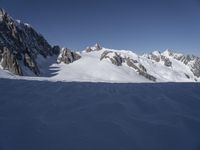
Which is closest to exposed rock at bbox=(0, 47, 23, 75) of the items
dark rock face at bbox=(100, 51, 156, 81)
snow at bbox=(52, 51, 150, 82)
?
snow at bbox=(52, 51, 150, 82)

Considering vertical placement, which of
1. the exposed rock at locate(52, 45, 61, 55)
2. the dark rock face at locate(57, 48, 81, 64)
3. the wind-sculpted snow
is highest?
the exposed rock at locate(52, 45, 61, 55)

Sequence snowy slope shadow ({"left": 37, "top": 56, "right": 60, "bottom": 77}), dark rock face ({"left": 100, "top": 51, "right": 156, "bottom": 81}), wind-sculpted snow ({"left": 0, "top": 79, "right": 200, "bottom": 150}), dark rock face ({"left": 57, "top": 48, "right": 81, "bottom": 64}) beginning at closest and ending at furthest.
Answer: wind-sculpted snow ({"left": 0, "top": 79, "right": 200, "bottom": 150})
snowy slope shadow ({"left": 37, "top": 56, "right": 60, "bottom": 77})
dark rock face ({"left": 57, "top": 48, "right": 81, "bottom": 64})
dark rock face ({"left": 100, "top": 51, "right": 156, "bottom": 81})

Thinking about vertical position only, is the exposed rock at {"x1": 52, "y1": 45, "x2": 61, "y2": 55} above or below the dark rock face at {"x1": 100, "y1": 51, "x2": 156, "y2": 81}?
above

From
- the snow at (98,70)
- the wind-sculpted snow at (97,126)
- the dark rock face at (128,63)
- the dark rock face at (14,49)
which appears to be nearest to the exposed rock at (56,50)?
the snow at (98,70)

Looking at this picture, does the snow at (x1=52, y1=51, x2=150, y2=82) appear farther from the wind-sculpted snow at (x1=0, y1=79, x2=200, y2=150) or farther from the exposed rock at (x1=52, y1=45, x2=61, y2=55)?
the wind-sculpted snow at (x1=0, y1=79, x2=200, y2=150)

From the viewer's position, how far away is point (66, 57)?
16862 centimetres

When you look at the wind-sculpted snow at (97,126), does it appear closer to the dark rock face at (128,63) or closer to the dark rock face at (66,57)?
the dark rock face at (66,57)

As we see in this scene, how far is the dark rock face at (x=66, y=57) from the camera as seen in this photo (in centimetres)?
16612

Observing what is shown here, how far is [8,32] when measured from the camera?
121688 mm

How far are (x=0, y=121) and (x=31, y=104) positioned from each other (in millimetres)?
3123

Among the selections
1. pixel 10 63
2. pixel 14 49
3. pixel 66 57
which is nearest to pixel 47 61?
pixel 66 57

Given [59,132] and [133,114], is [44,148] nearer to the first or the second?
[59,132]

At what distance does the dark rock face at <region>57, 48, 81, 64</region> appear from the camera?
166125 mm

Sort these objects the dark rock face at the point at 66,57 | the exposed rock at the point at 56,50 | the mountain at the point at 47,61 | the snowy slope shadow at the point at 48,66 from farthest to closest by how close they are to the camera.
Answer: the exposed rock at the point at 56,50 → the dark rock face at the point at 66,57 → the snowy slope shadow at the point at 48,66 → the mountain at the point at 47,61
